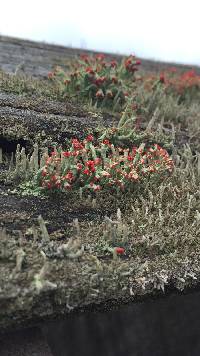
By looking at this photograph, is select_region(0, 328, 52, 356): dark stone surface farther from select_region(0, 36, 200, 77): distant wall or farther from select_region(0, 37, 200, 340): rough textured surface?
select_region(0, 36, 200, 77): distant wall

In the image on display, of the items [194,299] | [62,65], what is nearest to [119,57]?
[62,65]

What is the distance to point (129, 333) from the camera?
549 cm

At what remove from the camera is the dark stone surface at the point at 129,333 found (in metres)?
5.25

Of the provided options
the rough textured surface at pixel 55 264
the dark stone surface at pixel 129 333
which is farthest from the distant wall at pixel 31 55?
the dark stone surface at pixel 129 333

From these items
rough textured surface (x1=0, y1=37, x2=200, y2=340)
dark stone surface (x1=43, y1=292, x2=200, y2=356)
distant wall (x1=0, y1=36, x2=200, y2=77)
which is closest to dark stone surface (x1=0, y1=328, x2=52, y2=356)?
rough textured surface (x1=0, y1=37, x2=200, y2=340)

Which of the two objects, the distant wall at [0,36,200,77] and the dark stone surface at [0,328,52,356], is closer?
the dark stone surface at [0,328,52,356]

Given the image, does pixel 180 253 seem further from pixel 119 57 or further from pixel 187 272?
pixel 119 57

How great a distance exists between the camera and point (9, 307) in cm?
286

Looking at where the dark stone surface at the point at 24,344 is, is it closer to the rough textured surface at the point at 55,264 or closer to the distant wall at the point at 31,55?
the rough textured surface at the point at 55,264

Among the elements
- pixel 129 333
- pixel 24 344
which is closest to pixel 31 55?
pixel 129 333

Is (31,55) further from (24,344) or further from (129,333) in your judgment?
(24,344)

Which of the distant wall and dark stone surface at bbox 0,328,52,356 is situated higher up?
the distant wall

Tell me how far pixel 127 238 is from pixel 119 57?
7.60 metres

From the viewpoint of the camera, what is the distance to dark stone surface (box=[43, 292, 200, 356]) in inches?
207
